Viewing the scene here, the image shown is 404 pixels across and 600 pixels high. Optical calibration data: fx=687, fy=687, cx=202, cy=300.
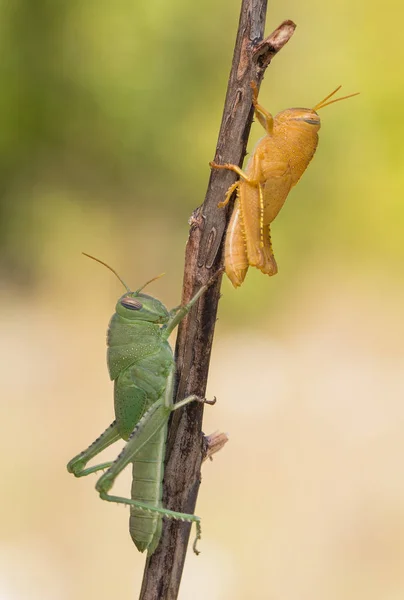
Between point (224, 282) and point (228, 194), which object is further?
point (224, 282)

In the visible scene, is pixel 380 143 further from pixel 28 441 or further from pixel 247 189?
pixel 247 189

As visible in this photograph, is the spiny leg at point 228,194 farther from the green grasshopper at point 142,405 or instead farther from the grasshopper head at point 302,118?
the grasshopper head at point 302,118

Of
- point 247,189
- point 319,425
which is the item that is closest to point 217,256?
point 247,189

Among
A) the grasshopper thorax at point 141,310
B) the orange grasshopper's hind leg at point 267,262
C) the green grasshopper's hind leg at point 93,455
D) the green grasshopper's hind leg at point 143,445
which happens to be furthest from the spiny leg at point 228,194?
the green grasshopper's hind leg at point 93,455

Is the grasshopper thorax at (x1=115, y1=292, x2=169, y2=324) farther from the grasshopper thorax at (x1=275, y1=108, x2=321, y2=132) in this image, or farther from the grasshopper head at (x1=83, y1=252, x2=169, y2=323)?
the grasshopper thorax at (x1=275, y1=108, x2=321, y2=132)

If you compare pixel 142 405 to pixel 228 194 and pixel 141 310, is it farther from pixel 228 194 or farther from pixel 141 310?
pixel 228 194

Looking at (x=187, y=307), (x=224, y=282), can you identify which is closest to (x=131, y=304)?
(x=187, y=307)
